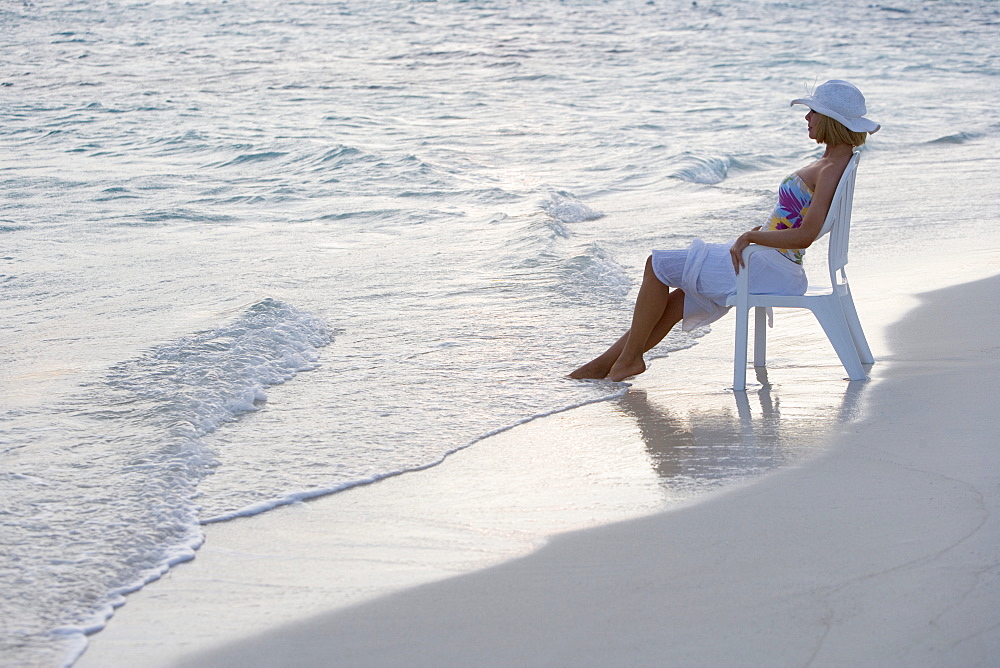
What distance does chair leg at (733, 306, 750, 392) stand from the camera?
4.04 m

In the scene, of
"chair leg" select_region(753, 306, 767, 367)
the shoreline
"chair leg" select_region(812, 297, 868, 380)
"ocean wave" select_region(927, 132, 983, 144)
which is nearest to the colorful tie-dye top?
"chair leg" select_region(812, 297, 868, 380)

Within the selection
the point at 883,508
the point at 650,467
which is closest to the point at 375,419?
the point at 650,467

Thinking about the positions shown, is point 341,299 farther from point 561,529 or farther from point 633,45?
point 633,45

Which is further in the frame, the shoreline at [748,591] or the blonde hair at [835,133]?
the blonde hair at [835,133]

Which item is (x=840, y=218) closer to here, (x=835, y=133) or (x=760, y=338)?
(x=835, y=133)

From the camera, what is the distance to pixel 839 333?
13.3 feet

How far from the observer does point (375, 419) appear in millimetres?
3867

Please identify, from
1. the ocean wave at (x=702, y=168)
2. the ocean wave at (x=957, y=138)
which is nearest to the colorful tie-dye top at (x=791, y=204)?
the ocean wave at (x=702, y=168)

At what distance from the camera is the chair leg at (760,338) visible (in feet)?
14.4

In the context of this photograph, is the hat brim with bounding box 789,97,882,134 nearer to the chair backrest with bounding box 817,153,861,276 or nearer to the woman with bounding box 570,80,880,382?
the woman with bounding box 570,80,880,382

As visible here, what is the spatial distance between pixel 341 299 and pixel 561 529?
334 cm

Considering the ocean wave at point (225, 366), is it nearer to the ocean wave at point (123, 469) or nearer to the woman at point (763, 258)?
the ocean wave at point (123, 469)

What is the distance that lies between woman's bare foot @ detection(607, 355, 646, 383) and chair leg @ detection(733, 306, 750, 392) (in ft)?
1.27

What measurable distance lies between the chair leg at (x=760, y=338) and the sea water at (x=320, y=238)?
47 cm
